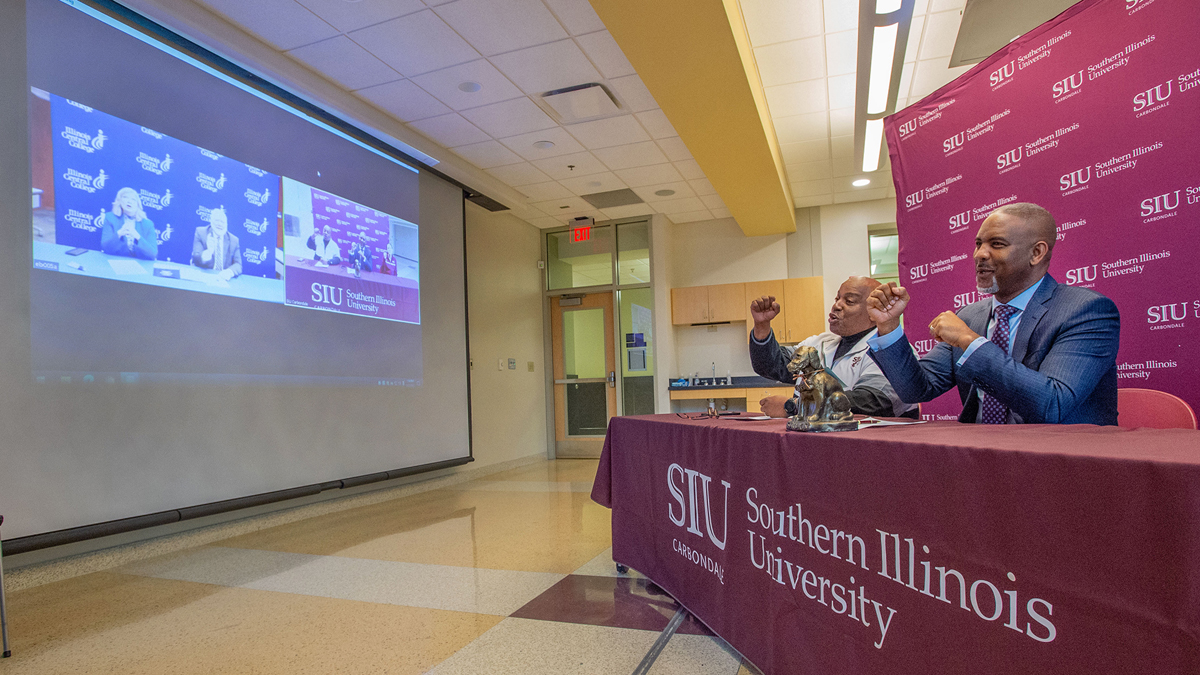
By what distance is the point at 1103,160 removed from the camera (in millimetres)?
2424

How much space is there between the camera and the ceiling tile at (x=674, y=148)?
17.9 ft

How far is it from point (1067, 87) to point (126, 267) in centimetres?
471

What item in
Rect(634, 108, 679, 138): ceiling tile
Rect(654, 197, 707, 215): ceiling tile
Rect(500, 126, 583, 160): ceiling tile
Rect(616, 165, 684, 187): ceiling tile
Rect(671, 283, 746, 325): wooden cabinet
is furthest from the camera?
Rect(671, 283, 746, 325): wooden cabinet

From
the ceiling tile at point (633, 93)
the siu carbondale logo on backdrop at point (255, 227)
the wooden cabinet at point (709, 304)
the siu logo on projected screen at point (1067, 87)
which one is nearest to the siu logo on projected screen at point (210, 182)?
the siu carbondale logo on backdrop at point (255, 227)

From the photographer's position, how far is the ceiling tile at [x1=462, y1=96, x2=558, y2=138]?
4.70 metres

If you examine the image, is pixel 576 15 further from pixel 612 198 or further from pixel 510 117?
pixel 612 198

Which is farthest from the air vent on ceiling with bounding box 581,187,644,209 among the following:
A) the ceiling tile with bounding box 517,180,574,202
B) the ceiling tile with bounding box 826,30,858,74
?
the ceiling tile with bounding box 826,30,858,74

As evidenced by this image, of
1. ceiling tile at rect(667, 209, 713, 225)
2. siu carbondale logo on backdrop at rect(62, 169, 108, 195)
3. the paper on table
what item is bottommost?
the paper on table

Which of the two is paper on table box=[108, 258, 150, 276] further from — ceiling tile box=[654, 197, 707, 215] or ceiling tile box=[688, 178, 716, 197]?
ceiling tile box=[654, 197, 707, 215]

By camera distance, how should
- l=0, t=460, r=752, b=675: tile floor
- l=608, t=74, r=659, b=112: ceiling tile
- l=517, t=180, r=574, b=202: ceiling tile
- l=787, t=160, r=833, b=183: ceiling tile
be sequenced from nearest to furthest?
l=0, t=460, r=752, b=675: tile floor, l=608, t=74, r=659, b=112: ceiling tile, l=787, t=160, r=833, b=183: ceiling tile, l=517, t=180, r=574, b=202: ceiling tile

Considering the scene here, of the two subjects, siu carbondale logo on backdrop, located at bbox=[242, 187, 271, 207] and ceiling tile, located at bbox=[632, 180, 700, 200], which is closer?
siu carbondale logo on backdrop, located at bbox=[242, 187, 271, 207]

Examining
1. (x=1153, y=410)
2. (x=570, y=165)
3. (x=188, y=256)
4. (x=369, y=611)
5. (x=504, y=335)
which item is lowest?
(x=369, y=611)

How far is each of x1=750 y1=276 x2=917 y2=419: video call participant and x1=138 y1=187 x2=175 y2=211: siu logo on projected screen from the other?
11.1 ft

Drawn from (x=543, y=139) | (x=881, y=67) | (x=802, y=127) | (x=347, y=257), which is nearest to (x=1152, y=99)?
(x=881, y=67)
